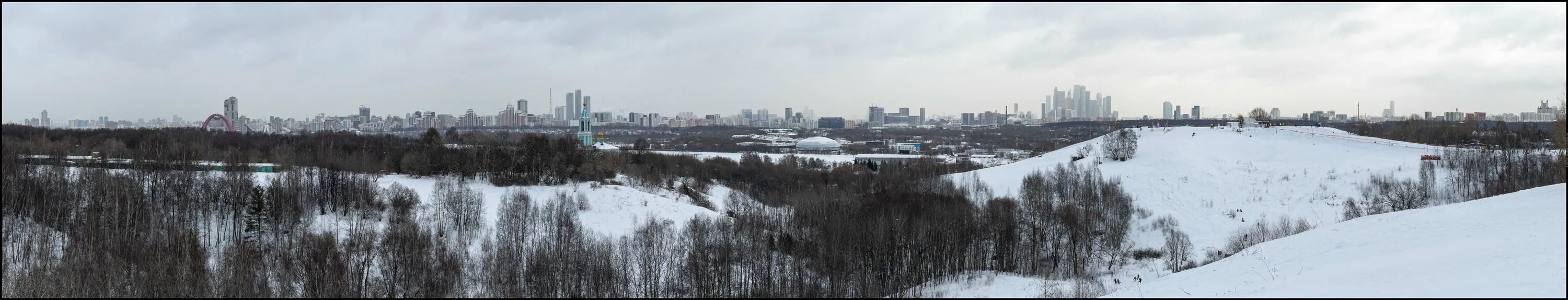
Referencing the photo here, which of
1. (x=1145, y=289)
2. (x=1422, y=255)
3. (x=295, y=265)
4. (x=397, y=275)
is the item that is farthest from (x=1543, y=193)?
(x=295, y=265)

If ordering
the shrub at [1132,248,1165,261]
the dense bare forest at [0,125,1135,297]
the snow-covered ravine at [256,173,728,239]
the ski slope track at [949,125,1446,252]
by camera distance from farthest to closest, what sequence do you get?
the ski slope track at [949,125,1446,252] < the snow-covered ravine at [256,173,728,239] < the shrub at [1132,248,1165,261] < the dense bare forest at [0,125,1135,297]

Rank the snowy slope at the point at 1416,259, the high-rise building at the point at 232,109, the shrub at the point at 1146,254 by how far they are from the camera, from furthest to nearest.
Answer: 1. the high-rise building at the point at 232,109
2. the shrub at the point at 1146,254
3. the snowy slope at the point at 1416,259

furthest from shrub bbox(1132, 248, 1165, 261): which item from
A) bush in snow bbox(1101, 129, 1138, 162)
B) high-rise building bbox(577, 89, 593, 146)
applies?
high-rise building bbox(577, 89, 593, 146)

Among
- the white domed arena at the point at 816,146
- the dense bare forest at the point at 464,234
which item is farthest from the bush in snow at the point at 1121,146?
the white domed arena at the point at 816,146

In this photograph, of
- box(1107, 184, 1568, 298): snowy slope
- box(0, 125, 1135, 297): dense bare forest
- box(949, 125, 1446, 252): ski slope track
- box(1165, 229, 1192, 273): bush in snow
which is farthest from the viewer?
box(949, 125, 1446, 252): ski slope track

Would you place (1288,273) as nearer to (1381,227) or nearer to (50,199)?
(1381,227)

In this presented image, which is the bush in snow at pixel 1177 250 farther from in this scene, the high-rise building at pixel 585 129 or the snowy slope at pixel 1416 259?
the high-rise building at pixel 585 129

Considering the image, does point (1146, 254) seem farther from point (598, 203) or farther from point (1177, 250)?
point (598, 203)

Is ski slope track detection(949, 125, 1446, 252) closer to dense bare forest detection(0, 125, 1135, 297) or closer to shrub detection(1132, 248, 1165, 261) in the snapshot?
shrub detection(1132, 248, 1165, 261)
